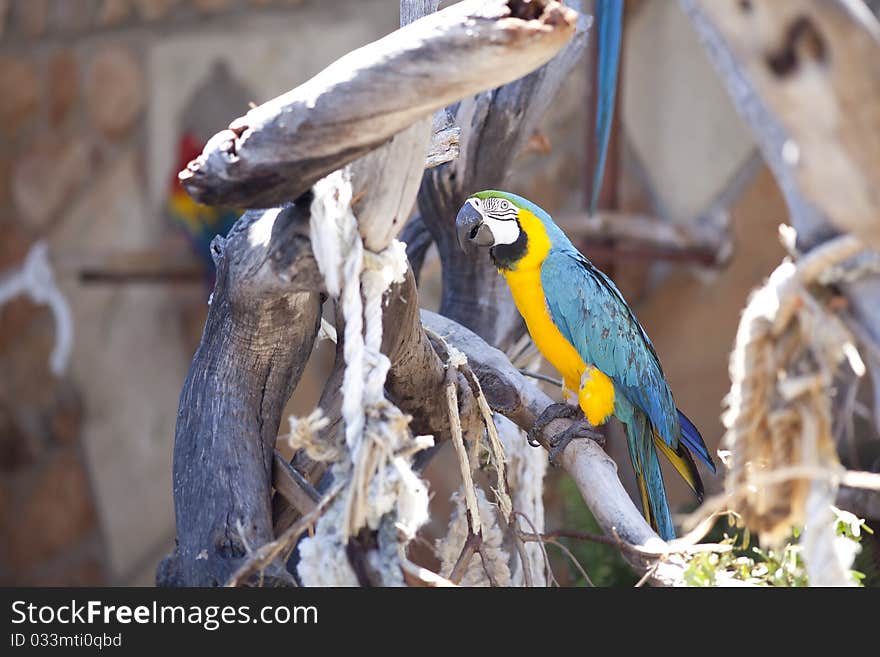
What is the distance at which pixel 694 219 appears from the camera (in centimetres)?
159

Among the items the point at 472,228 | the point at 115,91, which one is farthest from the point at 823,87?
the point at 115,91

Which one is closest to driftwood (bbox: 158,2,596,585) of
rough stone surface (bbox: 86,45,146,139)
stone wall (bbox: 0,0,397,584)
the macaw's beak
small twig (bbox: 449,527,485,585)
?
small twig (bbox: 449,527,485,585)

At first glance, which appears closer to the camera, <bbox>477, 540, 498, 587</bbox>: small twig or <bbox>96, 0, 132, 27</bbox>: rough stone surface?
<bbox>477, 540, 498, 587</bbox>: small twig

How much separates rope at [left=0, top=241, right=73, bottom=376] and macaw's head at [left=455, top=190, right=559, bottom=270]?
4.05 ft

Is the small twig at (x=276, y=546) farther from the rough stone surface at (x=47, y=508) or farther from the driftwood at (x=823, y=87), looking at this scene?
the rough stone surface at (x=47, y=508)

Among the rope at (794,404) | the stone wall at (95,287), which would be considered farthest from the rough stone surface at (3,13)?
the rope at (794,404)

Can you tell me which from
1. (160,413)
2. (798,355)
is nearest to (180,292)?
(160,413)

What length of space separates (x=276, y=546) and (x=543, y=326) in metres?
0.47

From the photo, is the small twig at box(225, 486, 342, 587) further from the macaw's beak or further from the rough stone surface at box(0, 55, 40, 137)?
the rough stone surface at box(0, 55, 40, 137)

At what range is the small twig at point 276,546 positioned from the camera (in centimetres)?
51

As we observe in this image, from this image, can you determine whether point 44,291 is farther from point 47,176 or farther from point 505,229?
point 505,229

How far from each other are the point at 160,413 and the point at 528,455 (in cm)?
124

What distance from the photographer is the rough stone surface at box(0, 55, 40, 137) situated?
75.5 inches

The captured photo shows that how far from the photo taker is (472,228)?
878 millimetres
